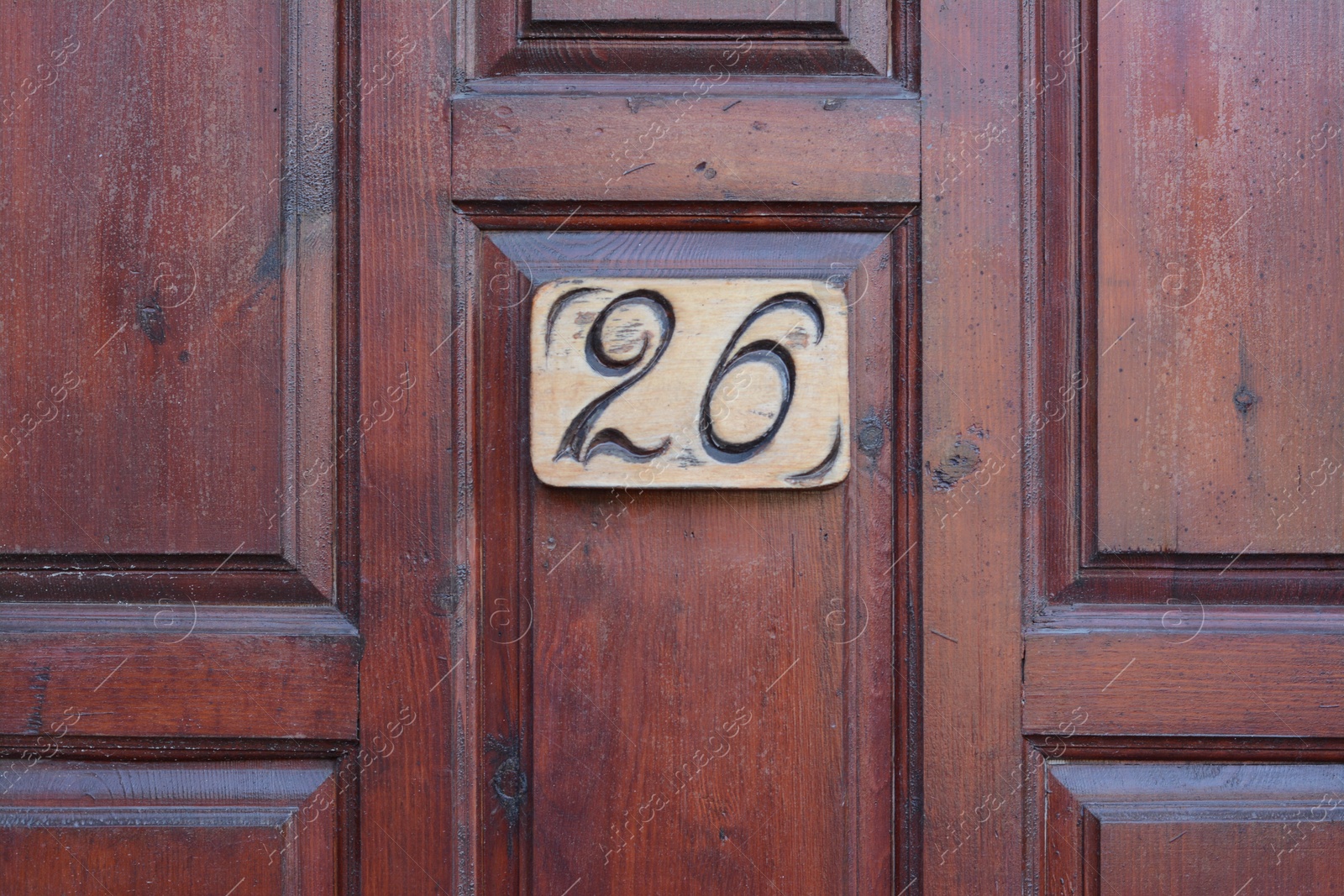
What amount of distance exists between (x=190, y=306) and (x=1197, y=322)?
945 mm

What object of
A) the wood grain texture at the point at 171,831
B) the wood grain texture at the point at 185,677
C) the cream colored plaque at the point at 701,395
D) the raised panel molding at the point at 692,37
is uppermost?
the raised panel molding at the point at 692,37

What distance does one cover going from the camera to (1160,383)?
820 mm

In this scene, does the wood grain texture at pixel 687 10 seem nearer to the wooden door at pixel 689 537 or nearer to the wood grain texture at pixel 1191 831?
the wooden door at pixel 689 537

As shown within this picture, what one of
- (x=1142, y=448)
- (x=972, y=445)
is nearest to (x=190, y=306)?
(x=972, y=445)

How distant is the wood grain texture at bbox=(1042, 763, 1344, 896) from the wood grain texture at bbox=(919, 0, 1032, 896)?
52mm

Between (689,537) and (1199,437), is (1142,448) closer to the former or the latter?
(1199,437)

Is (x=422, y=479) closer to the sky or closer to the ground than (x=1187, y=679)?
closer to the sky

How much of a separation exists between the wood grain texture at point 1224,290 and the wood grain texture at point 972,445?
90mm

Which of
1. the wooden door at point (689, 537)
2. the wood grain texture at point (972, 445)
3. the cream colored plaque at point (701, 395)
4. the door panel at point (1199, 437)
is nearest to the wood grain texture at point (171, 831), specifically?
the wooden door at point (689, 537)

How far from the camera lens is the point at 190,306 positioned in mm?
828

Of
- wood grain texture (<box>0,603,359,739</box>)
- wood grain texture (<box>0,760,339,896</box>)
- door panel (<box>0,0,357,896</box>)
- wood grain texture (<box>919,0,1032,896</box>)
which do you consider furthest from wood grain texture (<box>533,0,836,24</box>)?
wood grain texture (<box>0,760,339,896</box>)

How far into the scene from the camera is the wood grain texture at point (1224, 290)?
0.82 m

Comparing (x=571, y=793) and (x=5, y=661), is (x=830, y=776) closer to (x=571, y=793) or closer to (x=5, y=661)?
(x=571, y=793)

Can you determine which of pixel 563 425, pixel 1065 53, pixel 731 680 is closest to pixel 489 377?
pixel 563 425
